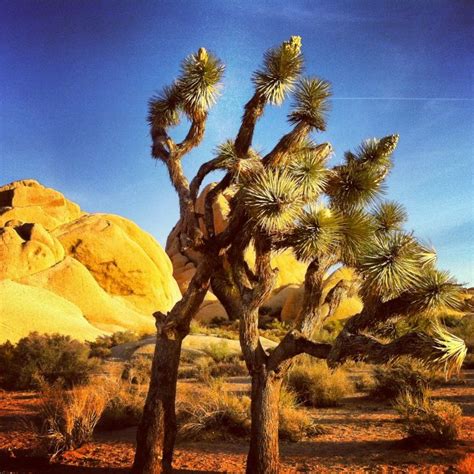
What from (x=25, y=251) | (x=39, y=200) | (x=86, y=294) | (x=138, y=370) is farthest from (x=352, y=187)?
(x=39, y=200)

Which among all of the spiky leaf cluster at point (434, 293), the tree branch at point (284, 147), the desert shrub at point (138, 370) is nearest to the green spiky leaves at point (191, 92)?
the tree branch at point (284, 147)

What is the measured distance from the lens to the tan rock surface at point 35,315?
19.3 m

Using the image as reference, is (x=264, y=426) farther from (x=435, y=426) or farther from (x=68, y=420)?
(x=68, y=420)

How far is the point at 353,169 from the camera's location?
857 centimetres

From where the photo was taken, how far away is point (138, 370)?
14578 millimetres

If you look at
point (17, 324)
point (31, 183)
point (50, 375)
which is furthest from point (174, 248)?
point (50, 375)

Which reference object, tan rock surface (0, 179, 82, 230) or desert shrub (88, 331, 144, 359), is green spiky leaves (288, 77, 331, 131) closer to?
desert shrub (88, 331, 144, 359)

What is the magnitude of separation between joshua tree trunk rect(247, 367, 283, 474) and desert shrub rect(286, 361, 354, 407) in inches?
192

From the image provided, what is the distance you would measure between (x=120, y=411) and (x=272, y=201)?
19.3ft

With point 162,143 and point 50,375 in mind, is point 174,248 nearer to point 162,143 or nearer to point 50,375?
point 50,375

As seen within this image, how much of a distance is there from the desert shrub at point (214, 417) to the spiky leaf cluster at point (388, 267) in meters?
4.18

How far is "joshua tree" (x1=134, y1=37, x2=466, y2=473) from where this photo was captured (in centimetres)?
636

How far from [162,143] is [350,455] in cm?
613

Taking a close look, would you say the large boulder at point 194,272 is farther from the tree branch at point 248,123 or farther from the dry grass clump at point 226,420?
the tree branch at point 248,123
